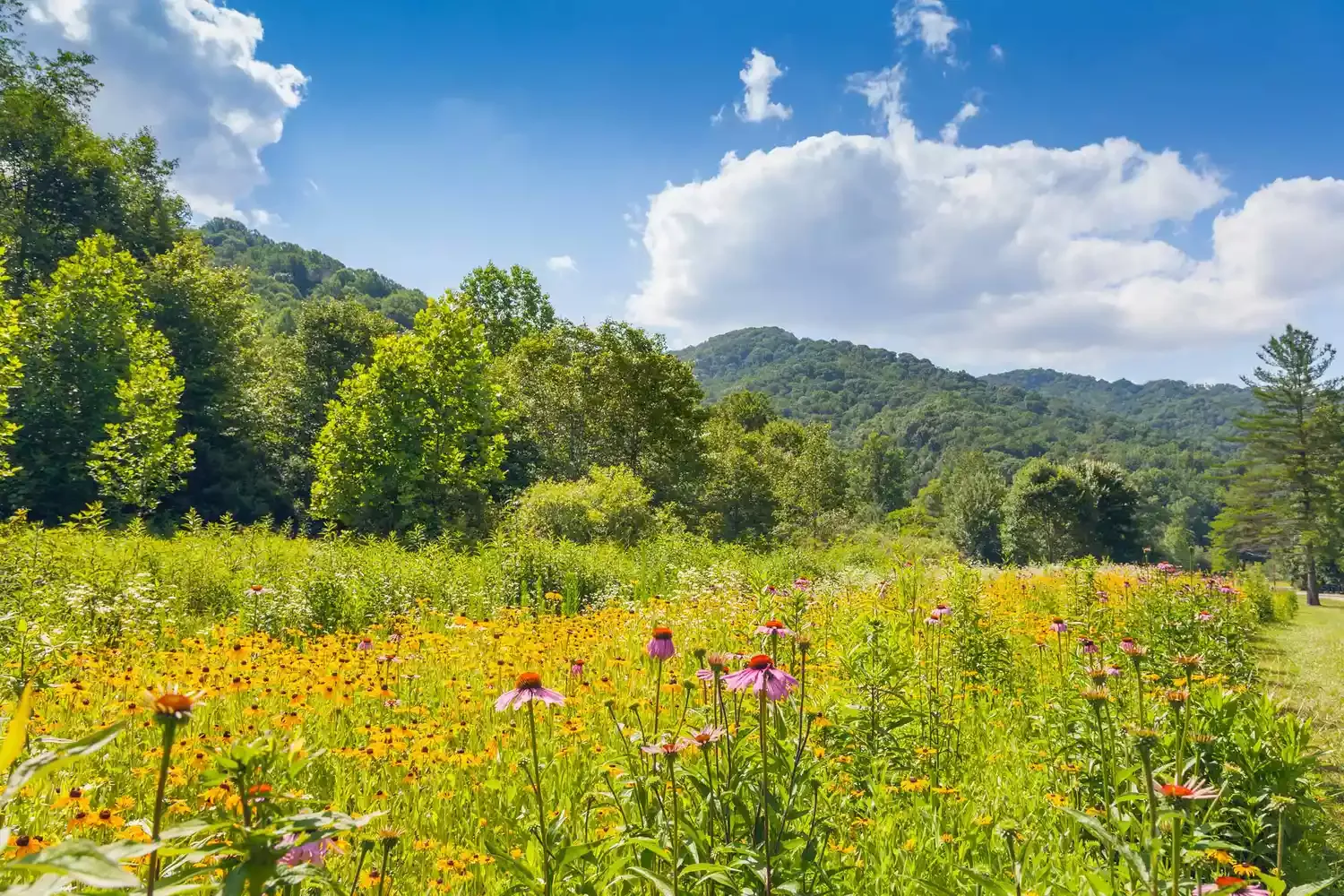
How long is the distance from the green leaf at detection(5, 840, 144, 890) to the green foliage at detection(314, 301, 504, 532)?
14651 mm

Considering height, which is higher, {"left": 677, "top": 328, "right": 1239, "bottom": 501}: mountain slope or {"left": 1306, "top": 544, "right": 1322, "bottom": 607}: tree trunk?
{"left": 677, "top": 328, "right": 1239, "bottom": 501}: mountain slope

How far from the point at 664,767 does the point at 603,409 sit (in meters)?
19.4

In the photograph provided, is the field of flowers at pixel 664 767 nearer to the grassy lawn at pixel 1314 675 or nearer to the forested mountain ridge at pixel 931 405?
the grassy lawn at pixel 1314 675

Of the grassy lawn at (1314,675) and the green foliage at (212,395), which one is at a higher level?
the green foliage at (212,395)

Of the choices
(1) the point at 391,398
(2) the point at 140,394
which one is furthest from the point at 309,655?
(2) the point at 140,394

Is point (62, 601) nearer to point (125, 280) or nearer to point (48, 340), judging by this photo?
point (48, 340)

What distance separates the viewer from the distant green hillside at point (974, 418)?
9619cm

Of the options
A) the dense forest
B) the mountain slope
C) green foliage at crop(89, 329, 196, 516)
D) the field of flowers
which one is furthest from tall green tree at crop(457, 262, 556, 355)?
the mountain slope

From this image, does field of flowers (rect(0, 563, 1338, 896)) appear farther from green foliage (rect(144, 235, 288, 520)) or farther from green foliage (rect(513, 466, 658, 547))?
green foliage (rect(144, 235, 288, 520))

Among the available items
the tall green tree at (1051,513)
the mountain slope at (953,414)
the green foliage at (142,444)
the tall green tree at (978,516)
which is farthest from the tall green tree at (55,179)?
the mountain slope at (953,414)

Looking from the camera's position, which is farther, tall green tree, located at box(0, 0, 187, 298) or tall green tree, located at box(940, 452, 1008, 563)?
tall green tree, located at box(940, 452, 1008, 563)

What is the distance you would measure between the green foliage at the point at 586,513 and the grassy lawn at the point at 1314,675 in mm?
10046

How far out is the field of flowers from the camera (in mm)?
1154

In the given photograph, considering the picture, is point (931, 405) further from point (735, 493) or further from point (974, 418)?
point (735, 493)
